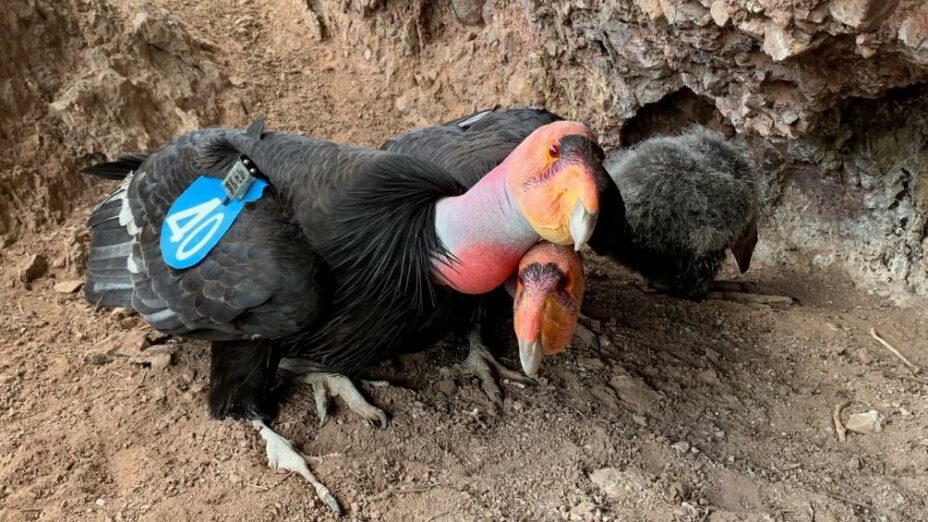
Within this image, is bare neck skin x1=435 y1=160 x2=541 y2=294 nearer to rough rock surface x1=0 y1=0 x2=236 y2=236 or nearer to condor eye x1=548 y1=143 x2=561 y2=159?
condor eye x1=548 y1=143 x2=561 y2=159

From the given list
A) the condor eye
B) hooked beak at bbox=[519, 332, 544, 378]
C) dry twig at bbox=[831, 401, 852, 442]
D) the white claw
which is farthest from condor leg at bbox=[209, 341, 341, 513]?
dry twig at bbox=[831, 401, 852, 442]

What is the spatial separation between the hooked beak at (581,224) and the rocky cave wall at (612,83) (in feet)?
4.00

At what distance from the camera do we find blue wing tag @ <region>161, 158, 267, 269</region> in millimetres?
2654

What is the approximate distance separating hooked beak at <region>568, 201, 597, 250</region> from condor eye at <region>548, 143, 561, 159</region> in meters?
0.18

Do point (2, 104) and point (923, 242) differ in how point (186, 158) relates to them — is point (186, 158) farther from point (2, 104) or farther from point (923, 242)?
point (923, 242)

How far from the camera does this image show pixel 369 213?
8.32 feet

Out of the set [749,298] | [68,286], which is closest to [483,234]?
[749,298]

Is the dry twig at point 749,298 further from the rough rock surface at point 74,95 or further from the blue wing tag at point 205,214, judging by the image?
the rough rock surface at point 74,95

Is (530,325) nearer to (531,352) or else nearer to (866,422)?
(531,352)

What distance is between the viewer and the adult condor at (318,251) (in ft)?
7.40

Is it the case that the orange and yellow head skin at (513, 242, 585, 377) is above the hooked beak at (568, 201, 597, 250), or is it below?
below

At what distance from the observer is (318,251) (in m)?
2.58

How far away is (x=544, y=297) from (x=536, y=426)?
0.73 meters

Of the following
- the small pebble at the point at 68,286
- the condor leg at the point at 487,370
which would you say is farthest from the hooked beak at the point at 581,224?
the small pebble at the point at 68,286
